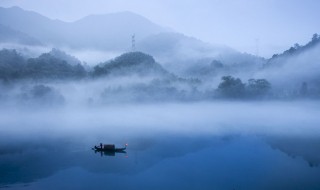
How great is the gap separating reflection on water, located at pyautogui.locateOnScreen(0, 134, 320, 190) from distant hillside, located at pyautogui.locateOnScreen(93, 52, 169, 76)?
164 feet

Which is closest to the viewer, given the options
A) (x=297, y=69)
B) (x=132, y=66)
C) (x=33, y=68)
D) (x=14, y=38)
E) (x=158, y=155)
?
(x=158, y=155)

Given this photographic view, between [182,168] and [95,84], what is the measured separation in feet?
208

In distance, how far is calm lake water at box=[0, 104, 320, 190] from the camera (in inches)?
1210

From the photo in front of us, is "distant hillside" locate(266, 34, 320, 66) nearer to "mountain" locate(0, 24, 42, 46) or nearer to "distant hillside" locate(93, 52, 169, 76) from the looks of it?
"distant hillside" locate(93, 52, 169, 76)

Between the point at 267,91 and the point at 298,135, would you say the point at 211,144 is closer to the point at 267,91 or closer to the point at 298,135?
the point at 298,135

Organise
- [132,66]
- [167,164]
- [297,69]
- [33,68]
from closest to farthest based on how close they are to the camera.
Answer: [167,164] < [33,68] < [297,69] < [132,66]

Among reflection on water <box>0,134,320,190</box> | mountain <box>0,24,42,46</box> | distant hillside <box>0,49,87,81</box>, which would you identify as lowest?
reflection on water <box>0,134,320,190</box>

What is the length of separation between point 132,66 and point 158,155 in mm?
65916

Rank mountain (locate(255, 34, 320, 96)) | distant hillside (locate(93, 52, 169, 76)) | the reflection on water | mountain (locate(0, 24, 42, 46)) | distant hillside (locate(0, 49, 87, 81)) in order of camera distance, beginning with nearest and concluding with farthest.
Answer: the reflection on water → distant hillside (locate(0, 49, 87, 81)) → mountain (locate(255, 34, 320, 96)) → distant hillside (locate(93, 52, 169, 76)) → mountain (locate(0, 24, 42, 46))

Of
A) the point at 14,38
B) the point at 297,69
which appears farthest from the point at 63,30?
the point at 297,69

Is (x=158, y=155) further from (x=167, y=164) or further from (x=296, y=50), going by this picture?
(x=296, y=50)

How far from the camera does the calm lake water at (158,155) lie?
101 feet

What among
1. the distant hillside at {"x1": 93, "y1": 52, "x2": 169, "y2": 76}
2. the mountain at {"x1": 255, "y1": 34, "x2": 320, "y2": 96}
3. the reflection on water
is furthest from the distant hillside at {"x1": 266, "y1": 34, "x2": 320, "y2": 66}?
the reflection on water

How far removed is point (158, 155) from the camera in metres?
43.2
